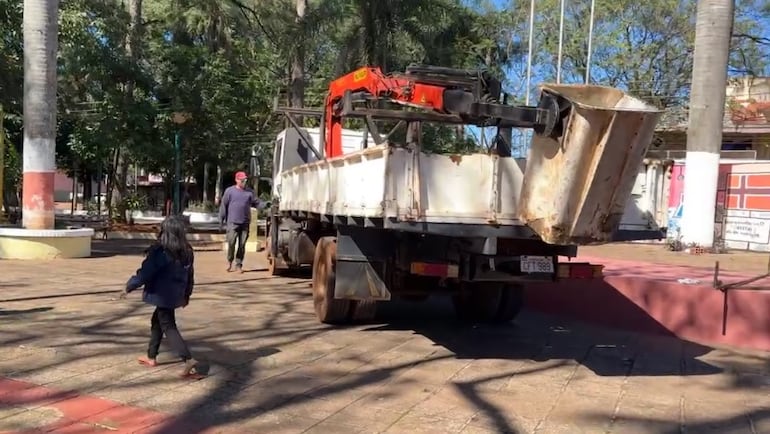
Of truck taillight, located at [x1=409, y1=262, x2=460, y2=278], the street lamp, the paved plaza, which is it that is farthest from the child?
the street lamp

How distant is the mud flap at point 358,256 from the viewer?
23.7 feet

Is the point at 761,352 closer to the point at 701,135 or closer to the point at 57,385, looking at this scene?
the point at 57,385

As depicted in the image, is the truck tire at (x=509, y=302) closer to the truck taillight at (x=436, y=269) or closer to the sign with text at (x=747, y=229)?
the truck taillight at (x=436, y=269)

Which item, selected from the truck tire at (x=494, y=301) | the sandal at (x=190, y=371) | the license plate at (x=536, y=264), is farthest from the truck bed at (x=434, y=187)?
the truck tire at (x=494, y=301)

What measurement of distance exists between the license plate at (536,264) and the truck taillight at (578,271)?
0.76ft

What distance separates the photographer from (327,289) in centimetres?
816

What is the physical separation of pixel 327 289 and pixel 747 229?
15697mm

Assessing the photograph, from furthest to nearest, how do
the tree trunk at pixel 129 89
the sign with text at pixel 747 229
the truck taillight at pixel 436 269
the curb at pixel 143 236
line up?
1. the tree trunk at pixel 129 89
2. the curb at pixel 143 236
3. the sign with text at pixel 747 229
4. the truck taillight at pixel 436 269

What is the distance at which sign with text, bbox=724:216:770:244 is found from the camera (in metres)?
19.3

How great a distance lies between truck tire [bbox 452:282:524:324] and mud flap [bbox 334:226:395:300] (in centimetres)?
182

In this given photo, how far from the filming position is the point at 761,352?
7.79m

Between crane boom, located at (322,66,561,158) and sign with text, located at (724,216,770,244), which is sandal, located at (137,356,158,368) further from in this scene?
sign with text, located at (724,216,770,244)

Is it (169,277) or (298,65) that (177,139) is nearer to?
(298,65)

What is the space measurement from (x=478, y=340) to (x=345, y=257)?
6.20 feet
